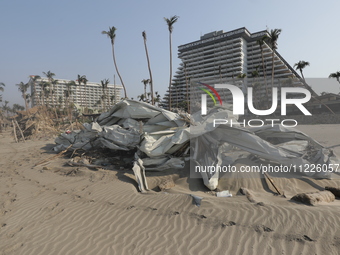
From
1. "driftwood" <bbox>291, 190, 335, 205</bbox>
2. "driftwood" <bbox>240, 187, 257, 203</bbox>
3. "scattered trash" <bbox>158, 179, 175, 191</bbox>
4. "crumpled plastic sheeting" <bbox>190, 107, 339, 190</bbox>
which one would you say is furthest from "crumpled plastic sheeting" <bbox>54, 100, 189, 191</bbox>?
"driftwood" <bbox>291, 190, 335, 205</bbox>

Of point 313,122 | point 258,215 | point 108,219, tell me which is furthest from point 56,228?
point 313,122

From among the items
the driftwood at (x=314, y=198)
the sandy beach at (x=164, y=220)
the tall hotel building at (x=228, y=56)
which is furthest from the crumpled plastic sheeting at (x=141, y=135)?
the tall hotel building at (x=228, y=56)

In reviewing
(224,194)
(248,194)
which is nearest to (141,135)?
(224,194)

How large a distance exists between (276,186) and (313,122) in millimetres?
16643

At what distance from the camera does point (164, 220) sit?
132 inches

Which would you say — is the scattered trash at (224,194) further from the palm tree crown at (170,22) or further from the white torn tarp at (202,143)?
the palm tree crown at (170,22)

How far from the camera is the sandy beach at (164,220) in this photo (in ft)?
8.82

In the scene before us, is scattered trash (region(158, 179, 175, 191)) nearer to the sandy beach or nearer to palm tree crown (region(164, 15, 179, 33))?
the sandy beach

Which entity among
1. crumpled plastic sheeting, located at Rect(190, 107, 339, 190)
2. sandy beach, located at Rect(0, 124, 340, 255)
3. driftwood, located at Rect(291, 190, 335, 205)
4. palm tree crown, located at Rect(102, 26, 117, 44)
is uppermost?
palm tree crown, located at Rect(102, 26, 117, 44)

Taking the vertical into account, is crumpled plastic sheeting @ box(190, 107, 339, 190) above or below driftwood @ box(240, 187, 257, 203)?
above

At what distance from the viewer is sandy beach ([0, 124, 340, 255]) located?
2.69m

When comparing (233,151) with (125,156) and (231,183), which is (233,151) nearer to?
(231,183)

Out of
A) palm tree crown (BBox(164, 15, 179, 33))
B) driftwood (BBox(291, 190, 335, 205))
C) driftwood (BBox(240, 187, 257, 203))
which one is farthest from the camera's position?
palm tree crown (BBox(164, 15, 179, 33))

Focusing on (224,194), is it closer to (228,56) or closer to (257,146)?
(257,146)
